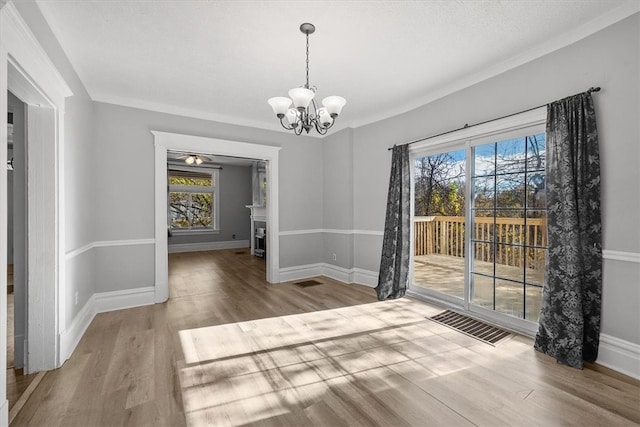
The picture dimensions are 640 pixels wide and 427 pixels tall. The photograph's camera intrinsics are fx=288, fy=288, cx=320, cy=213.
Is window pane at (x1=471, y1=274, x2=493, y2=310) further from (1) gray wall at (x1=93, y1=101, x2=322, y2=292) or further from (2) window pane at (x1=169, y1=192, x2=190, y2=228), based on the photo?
(2) window pane at (x1=169, y1=192, x2=190, y2=228)

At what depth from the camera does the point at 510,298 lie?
3.07 meters

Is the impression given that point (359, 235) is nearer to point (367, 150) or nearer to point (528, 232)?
point (367, 150)

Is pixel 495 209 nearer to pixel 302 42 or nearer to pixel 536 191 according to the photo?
pixel 536 191

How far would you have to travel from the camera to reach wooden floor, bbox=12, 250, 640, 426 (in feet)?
5.68

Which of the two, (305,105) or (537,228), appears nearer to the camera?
(305,105)

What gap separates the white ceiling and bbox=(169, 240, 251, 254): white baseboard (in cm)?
552

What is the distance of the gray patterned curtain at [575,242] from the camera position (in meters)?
2.26

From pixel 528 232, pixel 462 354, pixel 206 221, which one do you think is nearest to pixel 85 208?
pixel 462 354

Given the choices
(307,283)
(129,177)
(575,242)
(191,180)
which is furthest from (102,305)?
(191,180)

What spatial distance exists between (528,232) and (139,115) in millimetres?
4809

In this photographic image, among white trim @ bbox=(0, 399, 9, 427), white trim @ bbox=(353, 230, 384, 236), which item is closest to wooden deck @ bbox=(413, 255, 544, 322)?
white trim @ bbox=(353, 230, 384, 236)

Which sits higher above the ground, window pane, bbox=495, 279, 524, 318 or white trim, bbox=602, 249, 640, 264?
white trim, bbox=602, 249, 640, 264

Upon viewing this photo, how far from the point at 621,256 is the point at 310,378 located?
251 cm

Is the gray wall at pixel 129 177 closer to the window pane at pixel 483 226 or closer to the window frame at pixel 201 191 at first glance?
the window pane at pixel 483 226
